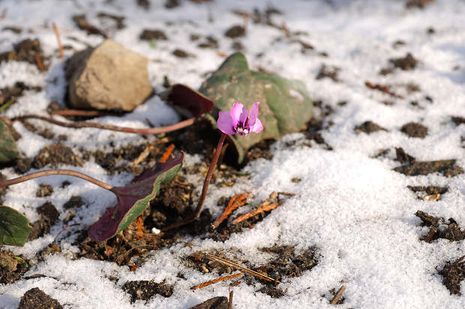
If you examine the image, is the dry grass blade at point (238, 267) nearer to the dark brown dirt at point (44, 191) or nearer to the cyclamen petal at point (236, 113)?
the cyclamen petal at point (236, 113)

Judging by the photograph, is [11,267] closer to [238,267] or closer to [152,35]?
[238,267]

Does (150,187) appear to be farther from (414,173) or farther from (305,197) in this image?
(414,173)

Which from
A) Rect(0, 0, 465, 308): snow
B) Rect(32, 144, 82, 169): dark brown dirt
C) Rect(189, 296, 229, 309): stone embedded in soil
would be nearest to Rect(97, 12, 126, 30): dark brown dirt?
Rect(0, 0, 465, 308): snow

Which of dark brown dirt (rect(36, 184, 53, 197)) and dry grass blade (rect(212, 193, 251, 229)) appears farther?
dark brown dirt (rect(36, 184, 53, 197))

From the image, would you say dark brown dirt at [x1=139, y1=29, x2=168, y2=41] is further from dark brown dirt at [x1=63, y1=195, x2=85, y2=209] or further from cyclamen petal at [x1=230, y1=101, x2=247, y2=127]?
cyclamen petal at [x1=230, y1=101, x2=247, y2=127]

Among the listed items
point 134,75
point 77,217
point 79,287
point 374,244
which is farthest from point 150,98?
point 374,244

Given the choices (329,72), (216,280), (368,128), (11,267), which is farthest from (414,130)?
(11,267)
